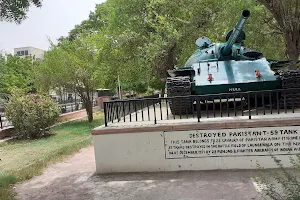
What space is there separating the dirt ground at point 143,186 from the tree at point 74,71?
11862mm

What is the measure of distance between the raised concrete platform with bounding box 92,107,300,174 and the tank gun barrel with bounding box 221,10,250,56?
2.30 metres

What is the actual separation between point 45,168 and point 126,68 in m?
11.2

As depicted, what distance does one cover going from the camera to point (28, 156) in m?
9.71

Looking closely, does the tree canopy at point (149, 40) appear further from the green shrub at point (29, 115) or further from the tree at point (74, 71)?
the green shrub at point (29, 115)

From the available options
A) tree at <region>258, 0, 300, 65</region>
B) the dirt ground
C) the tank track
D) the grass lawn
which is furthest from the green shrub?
the tank track

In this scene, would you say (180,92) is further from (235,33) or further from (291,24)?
(291,24)

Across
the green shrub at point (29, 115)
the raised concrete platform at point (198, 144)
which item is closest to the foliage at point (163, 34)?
the green shrub at point (29, 115)

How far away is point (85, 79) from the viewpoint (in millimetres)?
18266

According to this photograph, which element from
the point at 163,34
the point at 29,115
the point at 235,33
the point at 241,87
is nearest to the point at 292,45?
the point at 235,33

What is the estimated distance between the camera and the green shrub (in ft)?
44.7

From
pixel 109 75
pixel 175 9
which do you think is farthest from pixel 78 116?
pixel 175 9

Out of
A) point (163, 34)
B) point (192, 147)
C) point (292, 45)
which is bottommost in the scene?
point (192, 147)

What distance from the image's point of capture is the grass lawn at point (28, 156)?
20.9ft

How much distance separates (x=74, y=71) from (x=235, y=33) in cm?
1196
